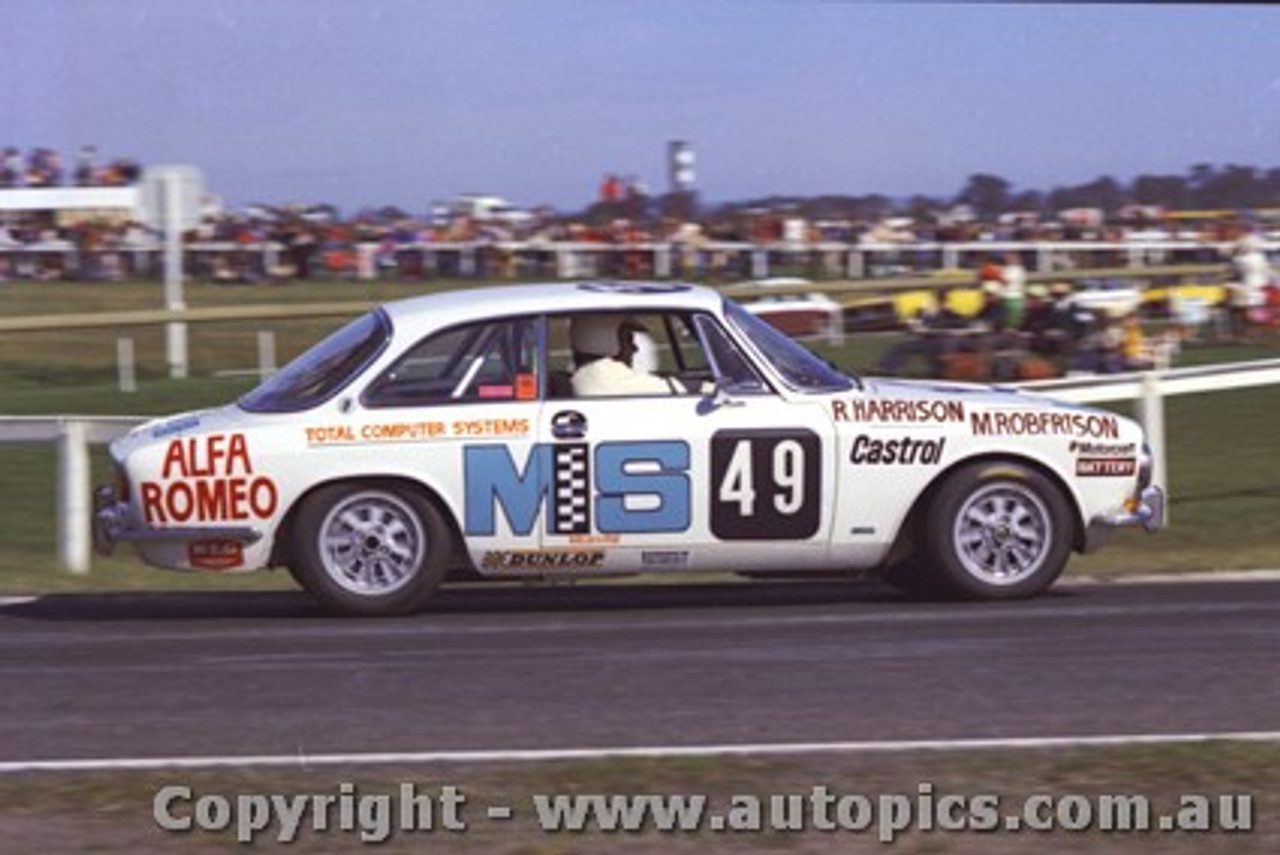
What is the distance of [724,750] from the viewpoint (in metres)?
7.53

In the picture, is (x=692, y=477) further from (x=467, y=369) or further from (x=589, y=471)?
(x=467, y=369)

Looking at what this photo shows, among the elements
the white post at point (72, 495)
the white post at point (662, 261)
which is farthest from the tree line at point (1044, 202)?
the white post at point (72, 495)

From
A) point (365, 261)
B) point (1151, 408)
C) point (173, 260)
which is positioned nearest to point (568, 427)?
point (1151, 408)

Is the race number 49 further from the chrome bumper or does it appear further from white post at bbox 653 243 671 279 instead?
white post at bbox 653 243 671 279

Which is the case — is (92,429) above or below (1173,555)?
above

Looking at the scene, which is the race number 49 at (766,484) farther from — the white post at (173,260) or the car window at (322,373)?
the white post at (173,260)

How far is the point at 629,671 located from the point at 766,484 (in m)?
2.05

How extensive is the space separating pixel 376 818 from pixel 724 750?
4.65 feet

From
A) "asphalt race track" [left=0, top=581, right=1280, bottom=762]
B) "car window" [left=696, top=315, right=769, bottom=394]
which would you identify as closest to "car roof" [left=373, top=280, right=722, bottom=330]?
"car window" [left=696, top=315, right=769, bottom=394]

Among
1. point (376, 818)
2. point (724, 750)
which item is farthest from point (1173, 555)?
point (376, 818)

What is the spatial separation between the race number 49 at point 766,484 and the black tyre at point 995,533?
57cm

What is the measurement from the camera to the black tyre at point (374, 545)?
10953 millimetres

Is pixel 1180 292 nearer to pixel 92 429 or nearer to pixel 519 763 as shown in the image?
pixel 92 429

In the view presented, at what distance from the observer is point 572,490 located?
434 inches
